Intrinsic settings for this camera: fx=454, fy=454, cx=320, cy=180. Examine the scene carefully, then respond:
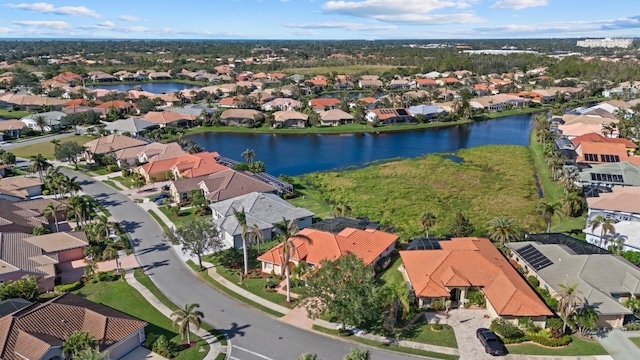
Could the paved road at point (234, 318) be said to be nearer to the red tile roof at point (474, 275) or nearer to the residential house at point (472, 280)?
the residential house at point (472, 280)

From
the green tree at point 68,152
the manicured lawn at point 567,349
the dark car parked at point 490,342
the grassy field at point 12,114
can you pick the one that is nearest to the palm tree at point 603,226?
the manicured lawn at point 567,349

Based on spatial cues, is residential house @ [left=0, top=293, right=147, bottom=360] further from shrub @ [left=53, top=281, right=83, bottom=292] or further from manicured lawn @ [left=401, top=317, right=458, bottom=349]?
manicured lawn @ [left=401, top=317, right=458, bottom=349]

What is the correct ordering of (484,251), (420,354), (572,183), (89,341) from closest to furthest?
(89,341), (420,354), (484,251), (572,183)

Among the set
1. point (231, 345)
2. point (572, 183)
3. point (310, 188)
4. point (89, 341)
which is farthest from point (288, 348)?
point (572, 183)

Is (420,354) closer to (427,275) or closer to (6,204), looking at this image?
(427,275)

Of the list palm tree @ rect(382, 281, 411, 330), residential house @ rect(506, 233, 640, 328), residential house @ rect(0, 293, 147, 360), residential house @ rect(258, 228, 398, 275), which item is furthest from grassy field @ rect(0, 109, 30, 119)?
residential house @ rect(506, 233, 640, 328)

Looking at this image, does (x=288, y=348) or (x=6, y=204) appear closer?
(x=288, y=348)

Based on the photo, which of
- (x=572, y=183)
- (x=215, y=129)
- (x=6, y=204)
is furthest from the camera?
(x=215, y=129)
